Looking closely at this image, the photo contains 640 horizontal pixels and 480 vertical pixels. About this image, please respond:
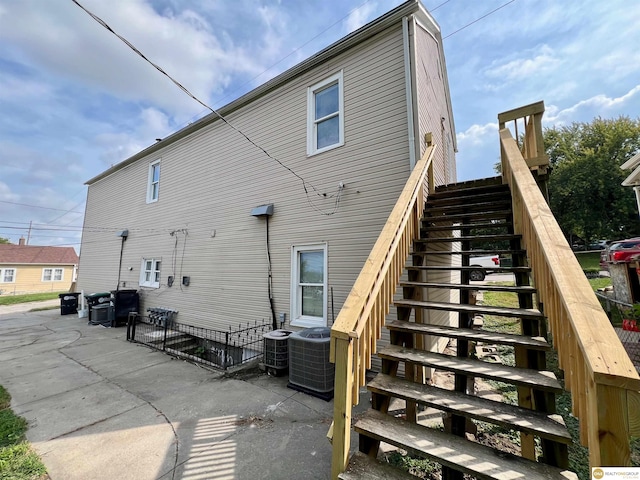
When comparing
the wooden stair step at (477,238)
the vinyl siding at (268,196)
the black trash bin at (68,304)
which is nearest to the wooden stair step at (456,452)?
the wooden stair step at (477,238)

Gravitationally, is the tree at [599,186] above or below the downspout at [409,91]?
above

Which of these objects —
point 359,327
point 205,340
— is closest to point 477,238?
point 359,327

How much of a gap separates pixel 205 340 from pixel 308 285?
12.8ft

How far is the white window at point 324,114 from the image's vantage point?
5.86 m

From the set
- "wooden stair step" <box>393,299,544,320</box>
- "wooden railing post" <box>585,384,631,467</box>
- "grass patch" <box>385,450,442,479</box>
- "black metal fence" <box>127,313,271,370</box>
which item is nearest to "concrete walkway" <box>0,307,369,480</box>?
"grass patch" <box>385,450,442,479</box>

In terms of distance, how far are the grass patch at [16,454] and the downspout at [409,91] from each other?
5.98 meters

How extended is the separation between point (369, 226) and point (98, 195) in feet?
48.7

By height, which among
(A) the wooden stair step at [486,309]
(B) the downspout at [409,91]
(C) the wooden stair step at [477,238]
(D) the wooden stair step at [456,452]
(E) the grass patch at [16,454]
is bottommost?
(E) the grass patch at [16,454]

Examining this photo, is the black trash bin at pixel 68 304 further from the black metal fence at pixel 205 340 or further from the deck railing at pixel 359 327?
the deck railing at pixel 359 327

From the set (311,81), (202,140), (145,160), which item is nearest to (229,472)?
(311,81)

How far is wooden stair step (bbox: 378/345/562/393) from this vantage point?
1979mm

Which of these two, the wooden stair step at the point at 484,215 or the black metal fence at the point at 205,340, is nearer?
the wooden stair step at the point at 484,215

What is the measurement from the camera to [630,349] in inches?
175

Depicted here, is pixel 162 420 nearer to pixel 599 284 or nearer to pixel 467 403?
pixel 467 403
